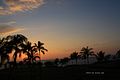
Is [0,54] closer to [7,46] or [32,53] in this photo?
[7,46]

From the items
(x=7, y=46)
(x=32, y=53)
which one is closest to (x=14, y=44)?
(x=7, y=46)

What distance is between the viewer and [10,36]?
4628 centimetres

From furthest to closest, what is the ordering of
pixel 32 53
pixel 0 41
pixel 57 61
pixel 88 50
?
pixel 57 61, pixel 88 50, pixel 32 53, pixel 0 41

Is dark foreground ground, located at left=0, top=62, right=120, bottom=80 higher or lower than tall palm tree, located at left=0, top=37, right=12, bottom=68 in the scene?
lower

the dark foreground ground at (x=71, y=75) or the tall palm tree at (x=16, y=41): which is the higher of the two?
the tall palm tree at (x=16, y=41)

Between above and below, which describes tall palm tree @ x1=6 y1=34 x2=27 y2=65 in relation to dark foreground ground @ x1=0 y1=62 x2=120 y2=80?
above

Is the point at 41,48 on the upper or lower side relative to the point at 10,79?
upper

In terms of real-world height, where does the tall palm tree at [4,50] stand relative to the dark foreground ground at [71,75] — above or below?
above

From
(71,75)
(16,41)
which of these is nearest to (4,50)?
(16,41)

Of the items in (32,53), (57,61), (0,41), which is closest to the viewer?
(0,41)

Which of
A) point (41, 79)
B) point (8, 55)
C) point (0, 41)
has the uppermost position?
point (0, 41)

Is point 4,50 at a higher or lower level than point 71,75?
higher

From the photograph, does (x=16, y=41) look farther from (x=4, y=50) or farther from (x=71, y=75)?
(x=71, y=75)

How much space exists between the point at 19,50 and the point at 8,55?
283 cm
